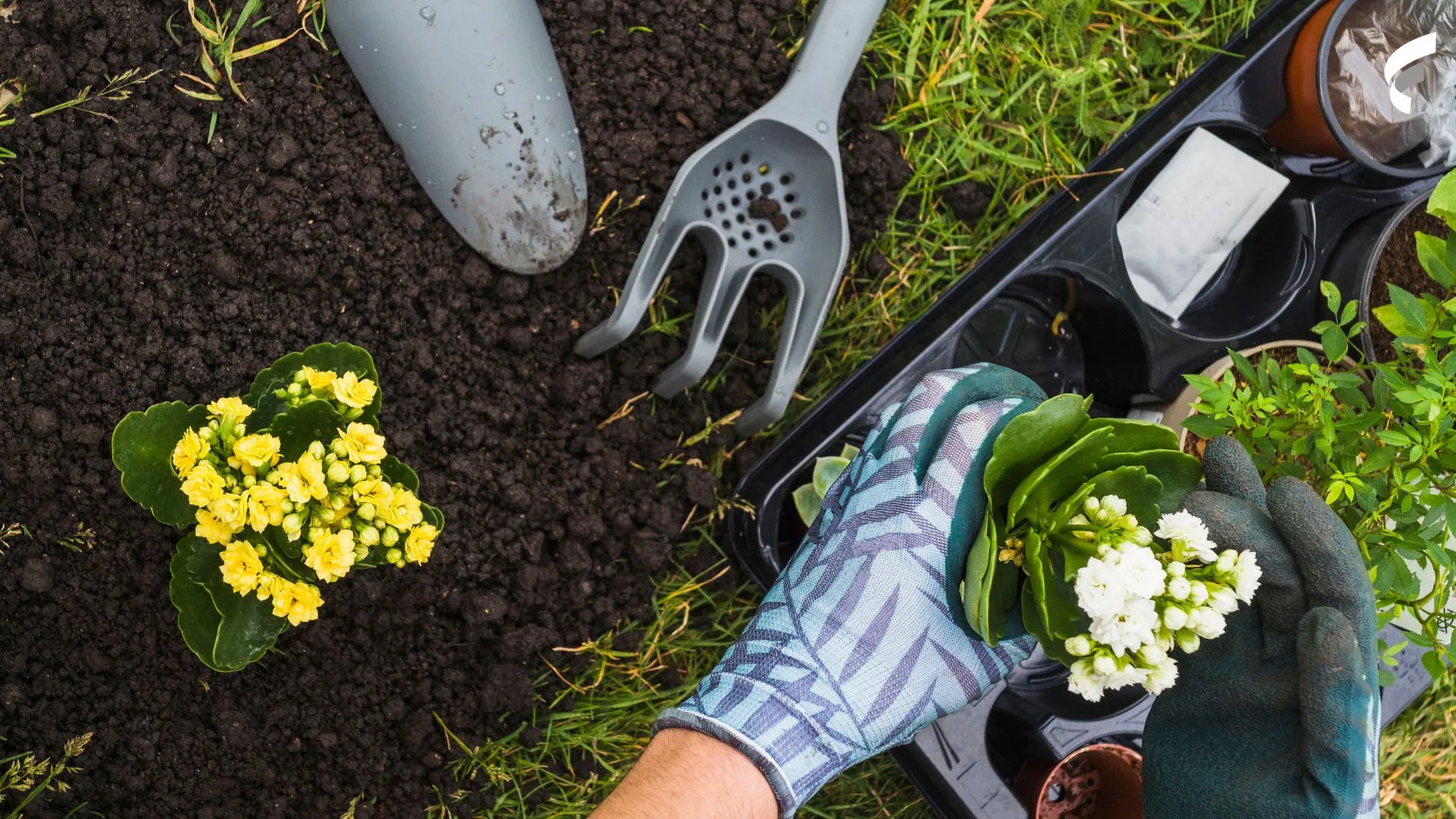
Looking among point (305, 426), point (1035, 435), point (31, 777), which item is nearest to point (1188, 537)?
point (1035, 435)

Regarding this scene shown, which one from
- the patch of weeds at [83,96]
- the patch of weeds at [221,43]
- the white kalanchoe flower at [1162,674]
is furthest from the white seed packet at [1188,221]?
the patch of weeds at [83,96]

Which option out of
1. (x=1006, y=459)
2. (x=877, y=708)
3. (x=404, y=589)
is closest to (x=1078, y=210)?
(x=1006, y=459)

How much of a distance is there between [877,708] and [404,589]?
0.59m

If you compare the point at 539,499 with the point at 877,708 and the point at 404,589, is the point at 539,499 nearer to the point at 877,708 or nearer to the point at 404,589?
the point at 404,589

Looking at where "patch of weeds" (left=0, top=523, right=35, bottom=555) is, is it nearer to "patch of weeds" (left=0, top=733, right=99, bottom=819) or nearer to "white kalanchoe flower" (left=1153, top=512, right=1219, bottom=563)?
"patch of weeds" (left=0, top=733, right=99, bottom=819)

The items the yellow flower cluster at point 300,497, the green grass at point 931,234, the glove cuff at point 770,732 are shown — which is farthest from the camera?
the green grass at point 931,234

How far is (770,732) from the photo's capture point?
0.98 m

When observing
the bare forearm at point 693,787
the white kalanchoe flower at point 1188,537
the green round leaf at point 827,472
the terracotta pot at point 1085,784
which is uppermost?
the white kalanchoe flower at point 1188,537

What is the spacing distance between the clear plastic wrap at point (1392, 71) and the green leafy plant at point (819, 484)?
775 mm

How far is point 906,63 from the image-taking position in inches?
53.3

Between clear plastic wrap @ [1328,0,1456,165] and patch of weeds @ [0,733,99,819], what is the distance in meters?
1.73

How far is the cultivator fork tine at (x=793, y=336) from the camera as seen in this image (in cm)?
124

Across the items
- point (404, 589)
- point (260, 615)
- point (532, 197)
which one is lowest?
point (404, 589)

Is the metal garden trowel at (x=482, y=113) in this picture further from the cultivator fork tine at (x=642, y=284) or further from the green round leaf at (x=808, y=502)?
the green round leaf at (x=808, y=502)
